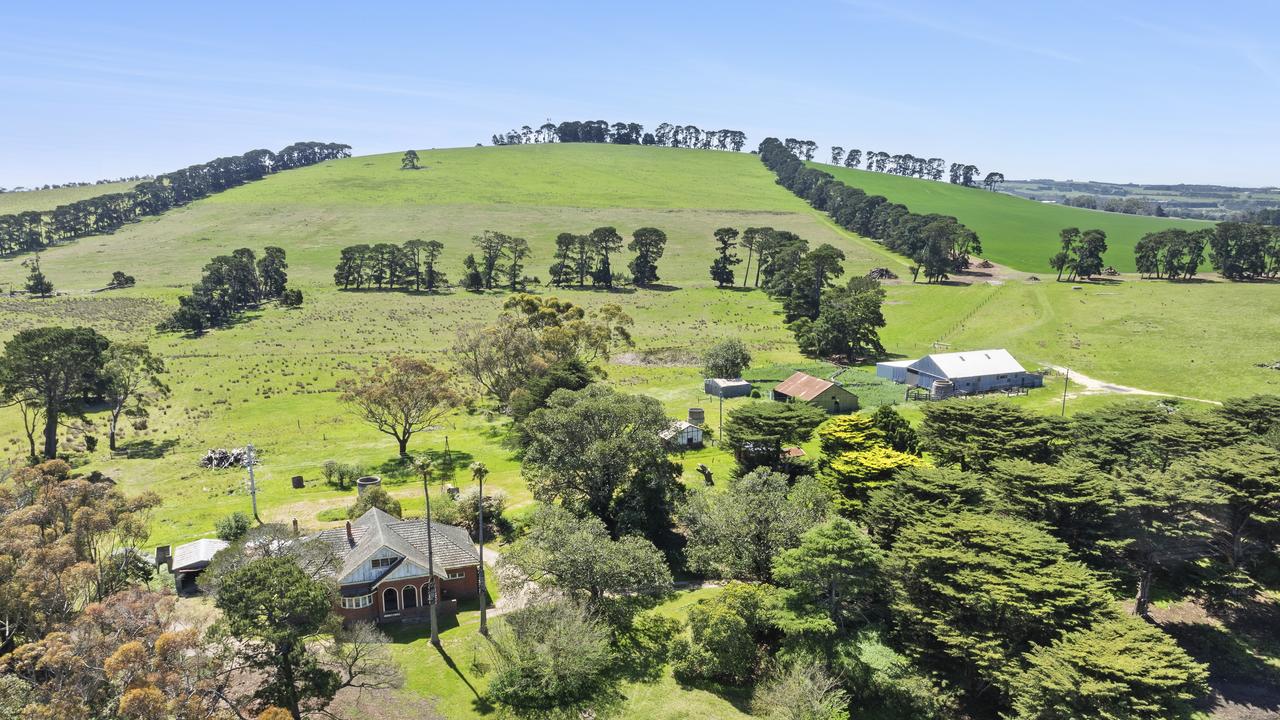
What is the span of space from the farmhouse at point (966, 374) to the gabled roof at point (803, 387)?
14.0m

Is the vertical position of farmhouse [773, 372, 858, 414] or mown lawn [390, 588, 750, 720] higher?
farmhouse [773, 372, 858, 414]

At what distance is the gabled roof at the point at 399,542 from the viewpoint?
120ft

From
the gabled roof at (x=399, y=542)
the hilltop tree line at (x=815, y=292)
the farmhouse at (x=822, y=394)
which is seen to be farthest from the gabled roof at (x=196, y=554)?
the hilltop tree line at (x=815, y=292)

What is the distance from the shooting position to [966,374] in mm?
75250

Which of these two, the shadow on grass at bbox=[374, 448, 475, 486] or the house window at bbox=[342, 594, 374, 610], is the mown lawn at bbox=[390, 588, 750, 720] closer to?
the house window at bbox=[342, 594, 374, 610]

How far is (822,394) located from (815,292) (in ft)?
164

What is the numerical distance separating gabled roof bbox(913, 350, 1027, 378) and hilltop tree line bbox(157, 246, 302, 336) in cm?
10677

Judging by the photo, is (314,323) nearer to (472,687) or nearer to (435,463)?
(435,463)

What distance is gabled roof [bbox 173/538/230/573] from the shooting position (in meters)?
38.2

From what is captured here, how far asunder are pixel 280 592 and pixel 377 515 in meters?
13.2

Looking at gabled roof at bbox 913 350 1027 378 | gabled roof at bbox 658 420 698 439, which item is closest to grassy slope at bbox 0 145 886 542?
gabled roof at bbox 658 420 698 439

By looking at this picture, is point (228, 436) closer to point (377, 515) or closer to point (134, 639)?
point (377, 515)

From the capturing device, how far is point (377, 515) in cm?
3978

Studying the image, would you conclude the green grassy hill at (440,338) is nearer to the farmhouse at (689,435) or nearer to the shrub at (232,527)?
the farmhouse at (689,435)
